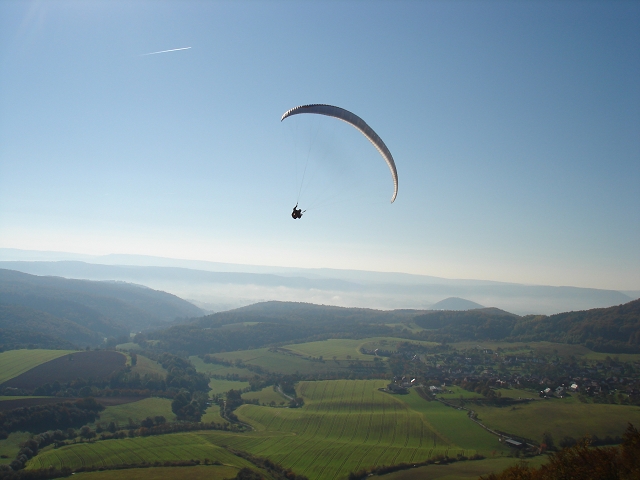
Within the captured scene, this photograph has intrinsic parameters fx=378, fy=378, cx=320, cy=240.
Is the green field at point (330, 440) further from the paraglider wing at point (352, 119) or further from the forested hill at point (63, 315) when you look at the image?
→ the forested hill at point (63, 315)

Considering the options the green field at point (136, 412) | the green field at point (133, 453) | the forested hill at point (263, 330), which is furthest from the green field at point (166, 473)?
the forested hill at point (263, 330)

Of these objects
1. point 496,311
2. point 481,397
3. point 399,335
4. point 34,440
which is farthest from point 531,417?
point 496,311

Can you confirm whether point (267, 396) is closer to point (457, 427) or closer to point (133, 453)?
point (133, 453)

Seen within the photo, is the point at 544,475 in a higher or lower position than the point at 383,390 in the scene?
higher

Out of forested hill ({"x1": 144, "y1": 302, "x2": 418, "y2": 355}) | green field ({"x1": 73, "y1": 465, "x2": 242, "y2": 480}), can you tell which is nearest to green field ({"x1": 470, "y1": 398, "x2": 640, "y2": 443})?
green field ({"x1": 73, "y1": 465, "x2": 242, "y2": 480})

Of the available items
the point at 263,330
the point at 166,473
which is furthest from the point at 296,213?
the point at 263,330

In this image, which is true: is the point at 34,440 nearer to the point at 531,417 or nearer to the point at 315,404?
the point at 315,404
